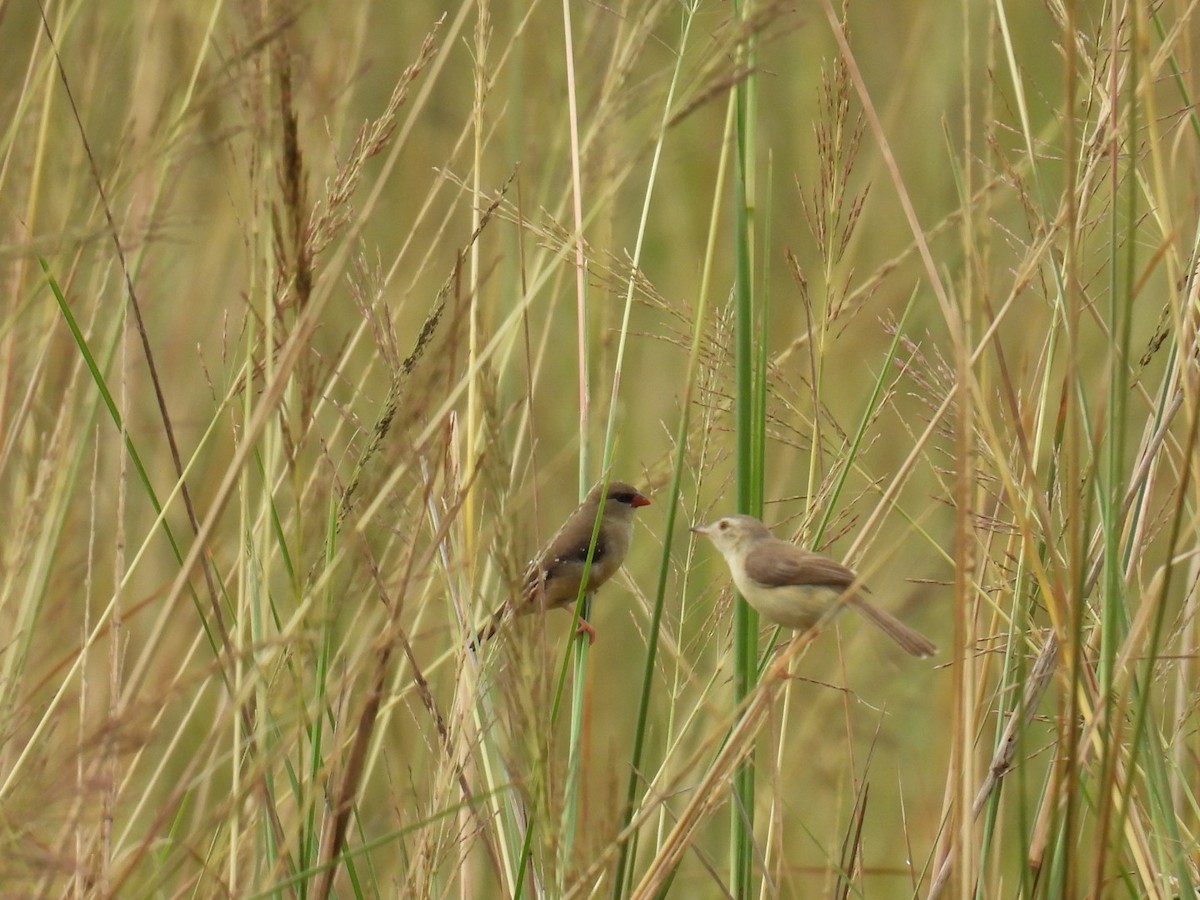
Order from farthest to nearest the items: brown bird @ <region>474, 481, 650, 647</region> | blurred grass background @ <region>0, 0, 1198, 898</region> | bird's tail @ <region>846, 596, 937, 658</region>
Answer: brown bird @ <region>474, 481, 650, 647</region>
bird's tail @ <region>846, 596, 937, 658</region>
blurred grass background @ <region>0, 0, 1198, 898</region>

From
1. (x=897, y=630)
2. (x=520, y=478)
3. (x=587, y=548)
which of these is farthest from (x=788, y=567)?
(x=587, y=548)

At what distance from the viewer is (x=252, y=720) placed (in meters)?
2.04

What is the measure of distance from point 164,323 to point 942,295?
3173 mm

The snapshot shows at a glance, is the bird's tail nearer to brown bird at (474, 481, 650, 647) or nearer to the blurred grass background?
the blurred grass background

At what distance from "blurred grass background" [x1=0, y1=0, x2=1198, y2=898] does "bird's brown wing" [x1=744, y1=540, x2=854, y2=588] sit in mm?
53

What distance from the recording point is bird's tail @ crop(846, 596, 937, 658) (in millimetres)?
2383

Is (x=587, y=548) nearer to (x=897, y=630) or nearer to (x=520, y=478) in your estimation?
(x=520, y=478)

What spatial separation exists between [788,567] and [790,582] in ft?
0.11

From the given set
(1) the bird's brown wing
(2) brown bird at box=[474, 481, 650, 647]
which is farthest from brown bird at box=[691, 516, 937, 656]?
(2) brown bird at box=[474, 481, 650, 647]

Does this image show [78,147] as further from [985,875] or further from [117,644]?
[985,875]

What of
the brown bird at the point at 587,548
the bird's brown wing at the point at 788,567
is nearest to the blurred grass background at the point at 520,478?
the bird's brown wing at the point at 788,567

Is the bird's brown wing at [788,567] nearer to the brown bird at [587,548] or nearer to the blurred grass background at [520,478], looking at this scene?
the blurred grass background at [520,478]

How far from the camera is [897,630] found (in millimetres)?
2498

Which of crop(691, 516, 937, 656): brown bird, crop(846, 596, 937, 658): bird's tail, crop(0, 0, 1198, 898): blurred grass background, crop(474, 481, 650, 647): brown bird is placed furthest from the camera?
crop(474, 481, 650, 647): brown bird
